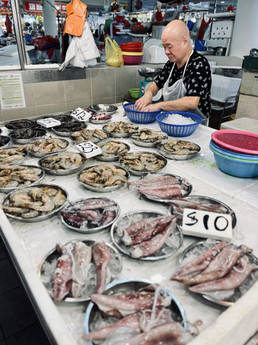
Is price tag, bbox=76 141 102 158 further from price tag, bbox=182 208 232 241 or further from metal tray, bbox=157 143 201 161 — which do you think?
price tag, bbox=182 208 232 241

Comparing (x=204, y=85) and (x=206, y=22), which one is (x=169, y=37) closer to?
(x=204, y=85)

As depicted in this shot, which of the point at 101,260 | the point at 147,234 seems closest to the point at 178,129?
the point at 147,234

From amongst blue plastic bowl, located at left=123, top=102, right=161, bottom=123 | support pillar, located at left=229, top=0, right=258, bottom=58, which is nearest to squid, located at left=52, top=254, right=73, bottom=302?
blue plastic bowl, located at left=123, top=102, right=161, bottom=123

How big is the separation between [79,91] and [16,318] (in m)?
2.94

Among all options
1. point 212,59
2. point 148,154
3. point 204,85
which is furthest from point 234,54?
→ point 148,154

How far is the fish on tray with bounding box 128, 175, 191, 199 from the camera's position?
1.55 metres

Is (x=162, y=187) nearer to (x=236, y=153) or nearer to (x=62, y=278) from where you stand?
(x=236, y=153)

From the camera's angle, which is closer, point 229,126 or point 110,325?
point 110,325

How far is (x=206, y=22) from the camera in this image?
8398 mm

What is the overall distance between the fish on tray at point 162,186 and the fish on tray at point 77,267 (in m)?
0.54

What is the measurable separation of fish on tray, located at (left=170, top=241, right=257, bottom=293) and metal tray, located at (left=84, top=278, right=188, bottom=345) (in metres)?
0.09

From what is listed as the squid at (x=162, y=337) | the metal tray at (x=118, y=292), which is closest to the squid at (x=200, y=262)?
the metal tray at (x=118, y=292)

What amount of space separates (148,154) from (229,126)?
2.00 m

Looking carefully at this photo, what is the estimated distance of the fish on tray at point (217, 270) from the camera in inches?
37.8
